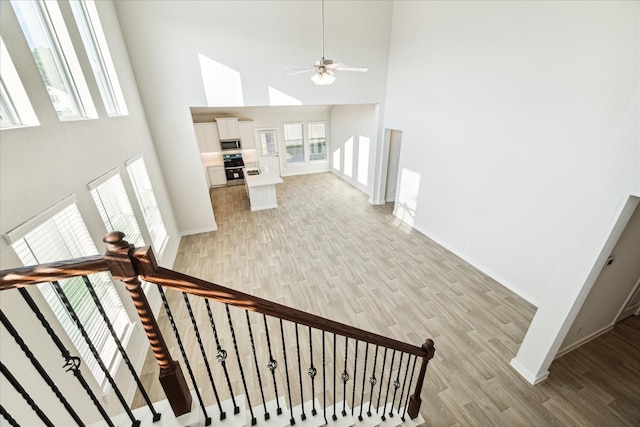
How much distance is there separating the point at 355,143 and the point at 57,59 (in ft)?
23.2

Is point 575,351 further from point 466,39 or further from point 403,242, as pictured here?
point 466,39

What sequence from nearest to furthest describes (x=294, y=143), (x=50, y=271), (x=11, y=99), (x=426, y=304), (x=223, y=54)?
(x=50, y=271)
(x=11, y=99)
(x=426, y=304)
(x=223, y=54)
(x=294, y=143)

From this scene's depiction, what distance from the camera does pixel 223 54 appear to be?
473 centimetres

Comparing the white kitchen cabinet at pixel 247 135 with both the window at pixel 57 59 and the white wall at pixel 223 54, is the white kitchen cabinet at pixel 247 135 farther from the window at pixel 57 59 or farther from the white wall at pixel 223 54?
the window at pixel 57 59

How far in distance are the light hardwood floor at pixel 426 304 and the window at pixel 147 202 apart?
71 cm

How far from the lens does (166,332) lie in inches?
135

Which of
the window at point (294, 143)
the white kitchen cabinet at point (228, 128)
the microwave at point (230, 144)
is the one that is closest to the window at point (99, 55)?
the white kitchen cabinet at point (228, 128)

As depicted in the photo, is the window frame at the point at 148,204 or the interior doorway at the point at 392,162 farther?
the interior doorway at the point at 392,162

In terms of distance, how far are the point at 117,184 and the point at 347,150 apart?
718 centimetres

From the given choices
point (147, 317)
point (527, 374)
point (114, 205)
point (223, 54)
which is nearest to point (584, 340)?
point (527, 374)

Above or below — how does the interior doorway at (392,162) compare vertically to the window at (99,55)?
below

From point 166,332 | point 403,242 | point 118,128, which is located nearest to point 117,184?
point 118,128

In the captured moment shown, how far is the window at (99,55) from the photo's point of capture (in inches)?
128

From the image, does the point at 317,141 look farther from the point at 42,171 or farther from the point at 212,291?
the point at 212,291
